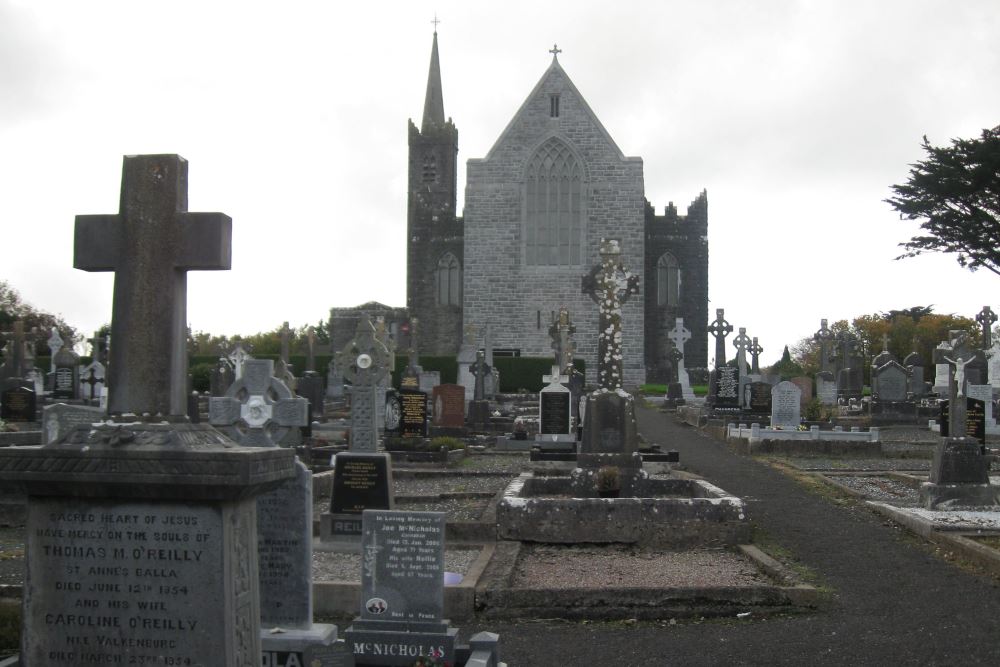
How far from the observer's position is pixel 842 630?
20.7ft

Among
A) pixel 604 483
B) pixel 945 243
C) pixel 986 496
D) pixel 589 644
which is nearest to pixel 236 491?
pixel 589 644

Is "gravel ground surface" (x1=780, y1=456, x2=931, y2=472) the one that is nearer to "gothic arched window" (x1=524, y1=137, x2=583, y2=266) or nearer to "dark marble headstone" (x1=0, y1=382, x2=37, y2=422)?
"dark marble headstone" (x1=0, y1=382, x2=37, y2=422)

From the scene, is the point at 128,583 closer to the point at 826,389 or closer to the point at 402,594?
the point at 402,594

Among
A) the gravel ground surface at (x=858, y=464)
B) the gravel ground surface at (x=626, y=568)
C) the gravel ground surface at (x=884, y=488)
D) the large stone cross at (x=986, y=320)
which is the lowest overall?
the gravel ground surface at (x=626, y=568)

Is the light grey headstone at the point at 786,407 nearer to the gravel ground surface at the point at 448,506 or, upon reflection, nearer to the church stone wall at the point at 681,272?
the gravel ground surface at the point at 448,506

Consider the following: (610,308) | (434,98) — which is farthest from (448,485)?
(434,98)

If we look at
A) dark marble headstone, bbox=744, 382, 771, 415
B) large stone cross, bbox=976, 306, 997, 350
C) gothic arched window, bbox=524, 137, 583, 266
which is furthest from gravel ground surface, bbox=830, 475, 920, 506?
gothic arched window, bbox=524, 137, 583, 266

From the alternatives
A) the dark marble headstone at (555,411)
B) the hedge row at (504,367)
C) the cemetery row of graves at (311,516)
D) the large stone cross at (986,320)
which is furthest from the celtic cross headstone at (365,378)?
the large stone cross at (986,320)

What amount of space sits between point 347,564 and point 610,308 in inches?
199

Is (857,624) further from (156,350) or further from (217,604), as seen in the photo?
(156,350)

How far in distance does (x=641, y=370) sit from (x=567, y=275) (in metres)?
5.19

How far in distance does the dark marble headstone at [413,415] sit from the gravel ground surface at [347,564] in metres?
8.68

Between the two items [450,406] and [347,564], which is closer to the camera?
[347,564]

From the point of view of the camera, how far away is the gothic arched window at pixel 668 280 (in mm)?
43719
